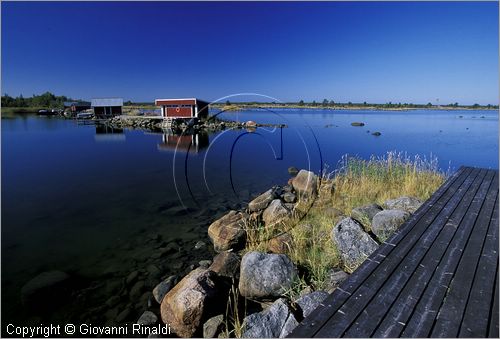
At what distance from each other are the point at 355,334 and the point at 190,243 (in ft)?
19.6

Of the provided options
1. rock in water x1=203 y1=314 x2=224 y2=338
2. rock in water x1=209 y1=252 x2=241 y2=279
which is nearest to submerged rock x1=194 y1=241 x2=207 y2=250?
rock in water x1=209 y1=252 x2=241 y2=279

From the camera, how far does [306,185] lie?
34.4 feet

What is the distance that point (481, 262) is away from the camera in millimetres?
3660

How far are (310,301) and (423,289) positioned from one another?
1507mm

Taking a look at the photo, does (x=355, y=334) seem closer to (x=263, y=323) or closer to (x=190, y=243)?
(x=263, y=323)

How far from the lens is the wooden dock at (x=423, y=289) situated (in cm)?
263

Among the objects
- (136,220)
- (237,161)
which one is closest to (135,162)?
(237,161)

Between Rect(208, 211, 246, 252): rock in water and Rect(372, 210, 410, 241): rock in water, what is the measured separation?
323cm

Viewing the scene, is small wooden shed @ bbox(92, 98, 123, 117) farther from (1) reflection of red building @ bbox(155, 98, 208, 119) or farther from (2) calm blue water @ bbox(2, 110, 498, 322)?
(2) calm blue water @ bbox(2, 110, 498, 322)

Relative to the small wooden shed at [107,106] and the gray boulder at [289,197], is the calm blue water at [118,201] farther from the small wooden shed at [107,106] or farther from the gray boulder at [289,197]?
the small wooden shed at [107,106]

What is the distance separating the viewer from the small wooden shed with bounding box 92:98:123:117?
60.3m

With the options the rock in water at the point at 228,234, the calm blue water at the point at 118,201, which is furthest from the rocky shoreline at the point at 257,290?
the calm blue water at the point at 118,201

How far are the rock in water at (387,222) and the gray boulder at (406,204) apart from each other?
99 centimetres

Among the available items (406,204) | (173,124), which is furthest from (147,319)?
(173,124)
